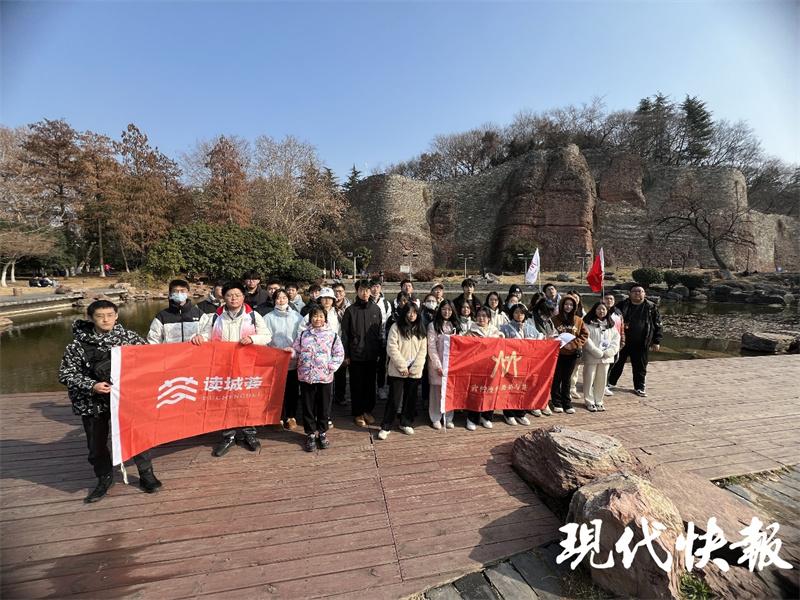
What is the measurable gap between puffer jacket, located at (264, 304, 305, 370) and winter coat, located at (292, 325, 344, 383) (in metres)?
0.37

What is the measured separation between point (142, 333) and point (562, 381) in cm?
1245

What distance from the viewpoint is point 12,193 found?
2145 cm

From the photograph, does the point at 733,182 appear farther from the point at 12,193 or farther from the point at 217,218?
the point at 12,193

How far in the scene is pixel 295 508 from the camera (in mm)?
2605

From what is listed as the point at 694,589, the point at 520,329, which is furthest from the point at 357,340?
the point at 694,589

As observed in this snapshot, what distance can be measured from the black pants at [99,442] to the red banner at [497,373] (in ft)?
9.56

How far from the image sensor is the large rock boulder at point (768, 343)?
916 cm

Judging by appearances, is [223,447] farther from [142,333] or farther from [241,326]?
[142,333]

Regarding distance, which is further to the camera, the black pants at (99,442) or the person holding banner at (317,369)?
the person holding banner at (317,369)

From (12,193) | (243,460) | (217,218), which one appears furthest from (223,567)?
(12,193)

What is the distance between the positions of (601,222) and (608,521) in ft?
117

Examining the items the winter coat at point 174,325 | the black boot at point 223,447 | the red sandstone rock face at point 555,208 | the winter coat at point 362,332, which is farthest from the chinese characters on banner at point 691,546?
the red sandstone rock face at point 555,208

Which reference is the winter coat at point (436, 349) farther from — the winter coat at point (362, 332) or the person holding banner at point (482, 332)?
the winter coat at point (362, 332)

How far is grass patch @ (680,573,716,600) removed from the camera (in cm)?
197
